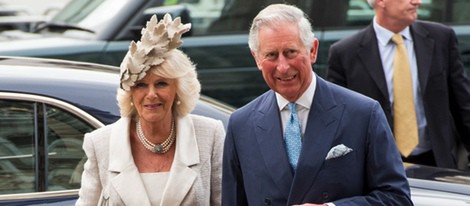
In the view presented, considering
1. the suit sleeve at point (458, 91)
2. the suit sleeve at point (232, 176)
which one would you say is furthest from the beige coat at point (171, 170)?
the suit sleeve at point (458, 91)

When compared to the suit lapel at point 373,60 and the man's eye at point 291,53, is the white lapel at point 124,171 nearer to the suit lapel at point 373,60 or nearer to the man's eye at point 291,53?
the man's eye at point 291,53

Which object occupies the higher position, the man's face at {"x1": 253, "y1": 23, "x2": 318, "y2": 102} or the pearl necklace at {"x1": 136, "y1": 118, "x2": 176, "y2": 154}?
the man's face at {"x1": 253, "y1": 23, "x2": 318, "y2": 102}

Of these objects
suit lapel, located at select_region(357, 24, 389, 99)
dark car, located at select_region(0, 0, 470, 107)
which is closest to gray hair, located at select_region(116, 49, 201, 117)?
suit lapel, located at select_region(357, 24, 389, 99)

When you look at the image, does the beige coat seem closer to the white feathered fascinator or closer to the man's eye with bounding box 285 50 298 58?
the white feathered fascinator

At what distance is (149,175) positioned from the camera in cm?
501

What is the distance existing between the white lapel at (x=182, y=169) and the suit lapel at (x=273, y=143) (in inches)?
21.1

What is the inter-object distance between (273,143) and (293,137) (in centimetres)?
8

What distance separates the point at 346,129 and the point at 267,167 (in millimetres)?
291

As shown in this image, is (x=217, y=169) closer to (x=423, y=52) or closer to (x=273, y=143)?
(x=273, y=143)

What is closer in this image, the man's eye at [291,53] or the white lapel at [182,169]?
the man's eye at [291,53]

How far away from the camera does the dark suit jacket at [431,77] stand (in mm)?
7336

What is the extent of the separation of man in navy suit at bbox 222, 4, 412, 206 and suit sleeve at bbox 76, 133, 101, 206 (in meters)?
0.79

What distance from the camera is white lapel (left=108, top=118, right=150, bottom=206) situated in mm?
4938

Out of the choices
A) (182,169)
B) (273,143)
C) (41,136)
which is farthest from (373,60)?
(273,143)
